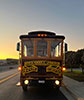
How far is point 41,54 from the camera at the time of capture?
6781 mm

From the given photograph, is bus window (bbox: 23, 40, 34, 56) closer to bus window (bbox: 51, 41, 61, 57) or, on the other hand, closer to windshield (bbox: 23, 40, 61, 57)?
windshield (bbox: 23, 40, 61, 57)

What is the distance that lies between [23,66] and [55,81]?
6.16 feet

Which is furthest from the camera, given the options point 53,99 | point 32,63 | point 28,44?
point 28,44

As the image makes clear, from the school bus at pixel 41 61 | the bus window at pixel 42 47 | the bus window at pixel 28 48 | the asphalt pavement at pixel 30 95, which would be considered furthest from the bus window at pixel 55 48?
the asphalt pavement at pixel 30 95

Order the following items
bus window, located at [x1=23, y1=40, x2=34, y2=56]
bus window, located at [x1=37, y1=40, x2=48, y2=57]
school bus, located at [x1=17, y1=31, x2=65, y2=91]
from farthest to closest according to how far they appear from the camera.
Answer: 1. bus window, located at [x1=23, y1=40, x2=34, y2=56]
2. bus window, located at [x1=37, y1=40, x2=48, y2=57]
3. school bus, located at [x1=17, y1=31, x2=65, y2=91]

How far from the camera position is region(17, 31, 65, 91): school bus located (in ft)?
21.6

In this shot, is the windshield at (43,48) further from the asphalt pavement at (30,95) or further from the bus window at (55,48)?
the asphalt pavement at (30,95)

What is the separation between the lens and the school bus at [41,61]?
6598mm

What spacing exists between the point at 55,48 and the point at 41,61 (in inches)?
46.0

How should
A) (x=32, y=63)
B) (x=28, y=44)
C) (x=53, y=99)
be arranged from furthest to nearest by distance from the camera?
1. (x=28, y=44)
2. (x=32, y=63)
3. (x=53, y=99)

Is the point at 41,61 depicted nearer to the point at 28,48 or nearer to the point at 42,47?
the point at 42,47

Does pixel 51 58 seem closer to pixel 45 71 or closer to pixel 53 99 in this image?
pixel 45 71

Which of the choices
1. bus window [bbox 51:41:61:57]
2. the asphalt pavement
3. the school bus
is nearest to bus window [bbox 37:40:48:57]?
the school bus

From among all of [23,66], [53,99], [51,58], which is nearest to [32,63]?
[23,66]
